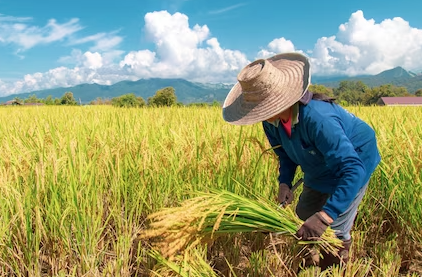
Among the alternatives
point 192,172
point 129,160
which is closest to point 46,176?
point 129,160

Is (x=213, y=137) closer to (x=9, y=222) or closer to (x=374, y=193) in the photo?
(x=374, y=193)

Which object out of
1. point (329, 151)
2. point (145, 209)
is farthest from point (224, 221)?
point (145, 209)

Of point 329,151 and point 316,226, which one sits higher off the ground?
point 329,151

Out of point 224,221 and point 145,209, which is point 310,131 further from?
point 145,209

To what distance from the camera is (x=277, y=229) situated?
128 centimetres

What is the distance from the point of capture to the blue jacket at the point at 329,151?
121 cm

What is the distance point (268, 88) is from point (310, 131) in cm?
23

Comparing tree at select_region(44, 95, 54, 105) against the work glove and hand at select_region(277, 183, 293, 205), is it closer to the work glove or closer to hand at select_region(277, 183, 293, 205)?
hand at select_region(277, 183, 293, 205)

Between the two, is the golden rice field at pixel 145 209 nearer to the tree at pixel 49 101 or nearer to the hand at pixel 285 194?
the hand at pixel 285 194

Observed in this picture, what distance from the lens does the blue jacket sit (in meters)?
1.21

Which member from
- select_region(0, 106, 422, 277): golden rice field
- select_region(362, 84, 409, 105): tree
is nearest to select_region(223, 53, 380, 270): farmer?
select_region(0, 106, 422, 277): golden rice field

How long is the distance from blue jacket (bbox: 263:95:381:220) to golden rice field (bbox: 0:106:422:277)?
164 mm

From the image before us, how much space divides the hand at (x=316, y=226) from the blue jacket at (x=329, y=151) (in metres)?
0.03

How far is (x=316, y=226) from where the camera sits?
1.20 metres
